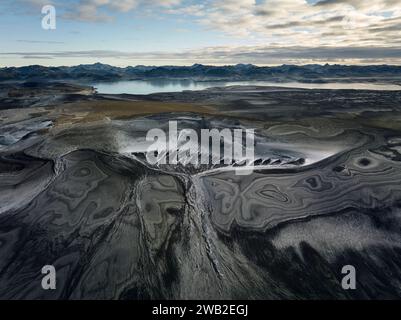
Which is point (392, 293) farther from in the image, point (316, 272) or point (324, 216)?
point (324, 216)

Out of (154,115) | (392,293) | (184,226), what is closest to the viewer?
(392,293)
